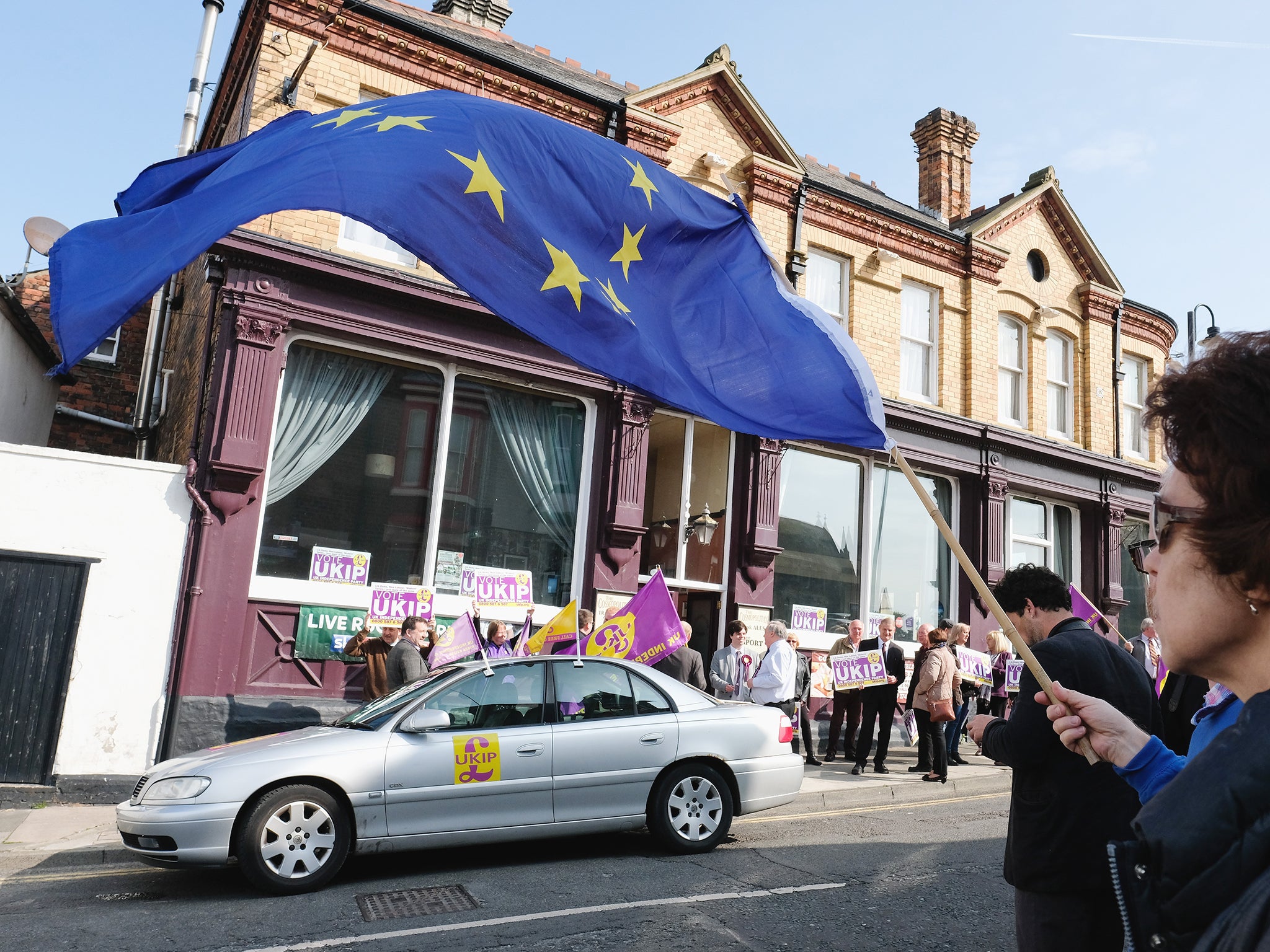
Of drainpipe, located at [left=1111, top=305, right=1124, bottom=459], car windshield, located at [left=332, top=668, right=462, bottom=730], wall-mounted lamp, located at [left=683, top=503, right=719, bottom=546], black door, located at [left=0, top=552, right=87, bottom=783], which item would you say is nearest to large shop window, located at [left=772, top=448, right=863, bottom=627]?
wall-mounted lamp, located at [left=683, top=503, right=719, bottom=546]

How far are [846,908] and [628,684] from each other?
2.53m

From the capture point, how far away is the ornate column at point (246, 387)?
35.8 feet

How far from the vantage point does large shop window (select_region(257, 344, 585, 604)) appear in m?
11.7

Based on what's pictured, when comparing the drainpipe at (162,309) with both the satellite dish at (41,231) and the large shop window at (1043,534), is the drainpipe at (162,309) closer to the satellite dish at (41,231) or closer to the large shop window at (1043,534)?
the satellite dish at (41,231)

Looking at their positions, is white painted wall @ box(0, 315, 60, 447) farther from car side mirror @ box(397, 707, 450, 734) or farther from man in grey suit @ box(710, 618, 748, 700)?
man in grey suit @ box(710, 618, 748, 700)

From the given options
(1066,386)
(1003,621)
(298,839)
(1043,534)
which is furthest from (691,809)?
(1066,386)

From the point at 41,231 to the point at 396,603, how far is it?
25.8 ft

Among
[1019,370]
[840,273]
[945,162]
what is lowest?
[1019,370]

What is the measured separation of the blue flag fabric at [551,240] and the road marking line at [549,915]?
3242mm

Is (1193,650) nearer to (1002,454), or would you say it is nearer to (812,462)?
(812,462)

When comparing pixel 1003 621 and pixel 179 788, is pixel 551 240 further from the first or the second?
pixel 179 788

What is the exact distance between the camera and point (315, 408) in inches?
469

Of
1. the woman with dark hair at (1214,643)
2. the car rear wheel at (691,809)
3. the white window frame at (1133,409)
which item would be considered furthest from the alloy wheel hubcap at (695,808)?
the white window frame at (1133,409)

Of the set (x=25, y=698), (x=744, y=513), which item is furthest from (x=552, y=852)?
(x=744, y=513)
